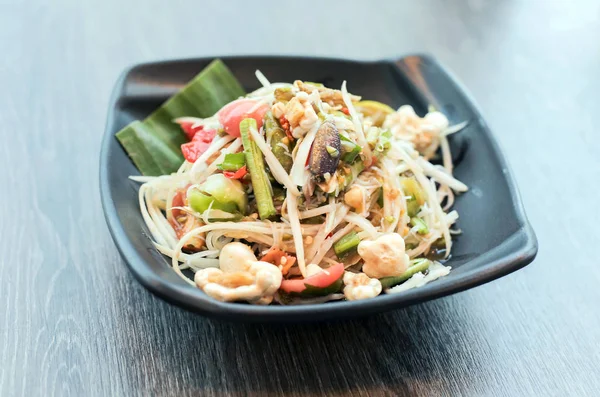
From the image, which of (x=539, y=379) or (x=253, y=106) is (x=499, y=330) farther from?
(x=253, y=106)

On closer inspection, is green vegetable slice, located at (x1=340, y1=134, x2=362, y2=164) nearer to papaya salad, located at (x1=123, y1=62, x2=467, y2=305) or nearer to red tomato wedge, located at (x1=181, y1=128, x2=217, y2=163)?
papaya salad, located at (x1=123, y1=62, x2=467, y2=305)

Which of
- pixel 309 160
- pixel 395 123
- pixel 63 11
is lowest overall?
pixel 395 123

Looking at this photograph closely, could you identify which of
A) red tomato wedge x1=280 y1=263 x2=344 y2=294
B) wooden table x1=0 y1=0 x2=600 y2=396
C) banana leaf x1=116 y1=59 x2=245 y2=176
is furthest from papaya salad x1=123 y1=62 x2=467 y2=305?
wooden table x1=0 y1=0 x2=600 y2=396

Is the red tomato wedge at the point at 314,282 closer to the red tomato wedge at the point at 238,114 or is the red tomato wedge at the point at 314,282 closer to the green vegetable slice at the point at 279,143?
the green vegetable slice at the point at 279,143

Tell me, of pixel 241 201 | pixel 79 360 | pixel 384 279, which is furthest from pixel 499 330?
pixel 79 360

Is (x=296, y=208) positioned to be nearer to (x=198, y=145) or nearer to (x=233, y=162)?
(x=233, y=162)

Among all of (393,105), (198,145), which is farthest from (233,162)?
(393,105)

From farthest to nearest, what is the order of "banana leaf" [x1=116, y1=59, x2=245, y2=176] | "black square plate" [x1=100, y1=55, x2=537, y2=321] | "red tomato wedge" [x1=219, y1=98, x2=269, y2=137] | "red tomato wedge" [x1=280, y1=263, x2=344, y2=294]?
1. "banana leaf" [x1=116, y1=59, x2=245, y2=176]
2. "red tomato wedge" [x1=219, y1=98, x2=269, y2=137]
3. "red tomato wedge" [x1=280, y1=263, x2=344, y2=294]
4. "black square plate" [x1=100, y1=55, x2=537, y2=321]
